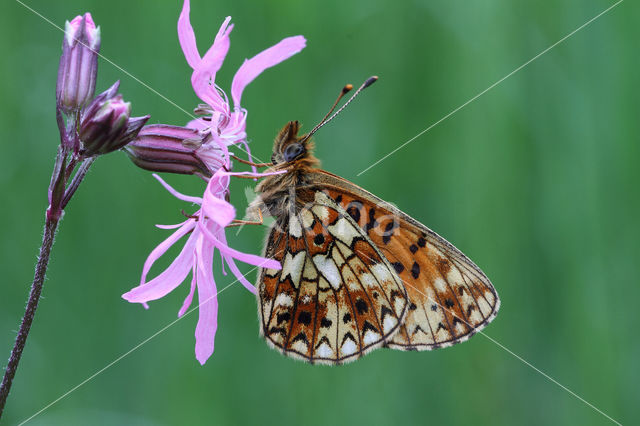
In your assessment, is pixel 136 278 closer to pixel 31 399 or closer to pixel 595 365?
pixel 31 399

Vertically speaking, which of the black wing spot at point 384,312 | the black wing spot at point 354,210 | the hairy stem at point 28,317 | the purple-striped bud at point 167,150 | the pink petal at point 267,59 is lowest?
the hairy stem at point 28,317

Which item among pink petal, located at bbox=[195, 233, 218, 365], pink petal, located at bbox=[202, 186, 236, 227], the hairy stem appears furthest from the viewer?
pink petal, located at bbox=[195, 233, 218, 365]

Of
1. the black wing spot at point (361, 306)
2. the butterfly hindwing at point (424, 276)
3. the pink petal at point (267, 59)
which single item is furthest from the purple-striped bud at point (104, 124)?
the black wing spot at point (361, 306)

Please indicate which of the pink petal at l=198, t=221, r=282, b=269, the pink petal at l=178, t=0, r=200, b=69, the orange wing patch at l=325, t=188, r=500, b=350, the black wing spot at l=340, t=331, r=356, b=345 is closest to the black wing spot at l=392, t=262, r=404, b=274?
the orange wing patch at l=325, t=188, r=500, b=350

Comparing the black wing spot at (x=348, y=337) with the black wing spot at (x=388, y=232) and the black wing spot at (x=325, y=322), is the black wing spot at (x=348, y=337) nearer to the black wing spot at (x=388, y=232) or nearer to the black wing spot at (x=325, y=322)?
the black wing spot at (x=325, y=322)

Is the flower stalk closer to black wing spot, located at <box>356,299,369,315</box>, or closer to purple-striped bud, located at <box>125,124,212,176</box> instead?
purple-striped bud, located at <box>125,124,212,176</box>

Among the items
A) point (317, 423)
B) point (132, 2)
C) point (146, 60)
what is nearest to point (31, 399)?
point (317, 423)
